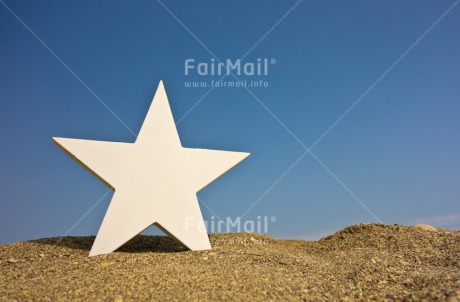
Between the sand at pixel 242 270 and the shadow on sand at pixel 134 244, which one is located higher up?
the shadow on sand at pixel 134 244

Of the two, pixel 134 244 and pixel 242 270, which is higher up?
pixel 134 244

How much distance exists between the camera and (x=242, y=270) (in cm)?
710

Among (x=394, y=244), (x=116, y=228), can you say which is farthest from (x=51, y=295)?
(x=394, y=244)

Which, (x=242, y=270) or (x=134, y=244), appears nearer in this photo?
(x=242, y=270)

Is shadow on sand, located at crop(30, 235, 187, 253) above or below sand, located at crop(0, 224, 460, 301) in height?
above

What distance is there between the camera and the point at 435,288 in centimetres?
533

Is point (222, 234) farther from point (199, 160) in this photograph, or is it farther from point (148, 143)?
point (148, 143)

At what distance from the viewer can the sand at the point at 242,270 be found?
5.77m

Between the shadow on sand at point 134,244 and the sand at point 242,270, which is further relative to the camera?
the shadow on sand at point 134,244

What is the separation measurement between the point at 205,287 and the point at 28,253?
537 cm

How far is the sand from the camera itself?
577 centimetres

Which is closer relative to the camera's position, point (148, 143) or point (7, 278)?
point (7, 278)

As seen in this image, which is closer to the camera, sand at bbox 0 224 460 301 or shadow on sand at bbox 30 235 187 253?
sand at bbox 0 224 460 301

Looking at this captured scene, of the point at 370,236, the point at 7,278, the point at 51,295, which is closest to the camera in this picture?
the point at 51,295
